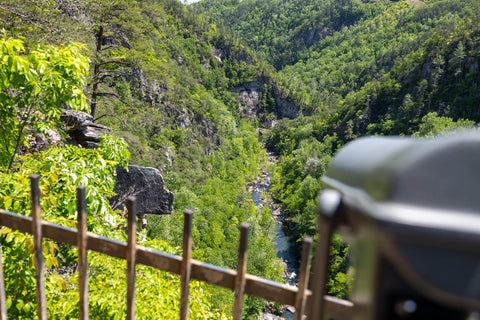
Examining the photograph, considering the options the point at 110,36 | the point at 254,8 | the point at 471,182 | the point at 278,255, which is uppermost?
the point at 254,8

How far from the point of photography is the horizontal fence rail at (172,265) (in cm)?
118

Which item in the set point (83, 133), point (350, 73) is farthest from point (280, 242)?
point (350, 73)

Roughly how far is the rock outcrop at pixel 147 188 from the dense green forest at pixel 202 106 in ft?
6.67

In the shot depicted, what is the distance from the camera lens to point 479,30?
4834 centimetres

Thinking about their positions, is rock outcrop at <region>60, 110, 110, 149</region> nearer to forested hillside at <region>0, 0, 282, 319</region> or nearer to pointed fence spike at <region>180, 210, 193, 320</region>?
forested hillside at <region>0, 0, 282, 319</region>

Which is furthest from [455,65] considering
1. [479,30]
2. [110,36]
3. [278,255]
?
[110,36]

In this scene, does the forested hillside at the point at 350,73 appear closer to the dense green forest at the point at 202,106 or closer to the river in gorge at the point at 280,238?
the dense green forest at the point at 202,106

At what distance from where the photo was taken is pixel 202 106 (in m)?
49.2

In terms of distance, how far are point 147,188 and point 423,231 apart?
12526 mm

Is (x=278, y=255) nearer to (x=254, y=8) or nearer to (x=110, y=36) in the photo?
(x=110, y=36)

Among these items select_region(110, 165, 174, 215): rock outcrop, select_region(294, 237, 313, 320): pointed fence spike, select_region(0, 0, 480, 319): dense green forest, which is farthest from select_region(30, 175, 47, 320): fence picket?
select_region(110, 165, 174, 215): rock outcrop

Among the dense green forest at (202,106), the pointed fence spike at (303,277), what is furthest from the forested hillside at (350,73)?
the pointed fence spike at (303,277)

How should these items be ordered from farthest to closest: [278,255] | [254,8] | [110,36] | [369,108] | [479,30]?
[254,8] → [369,108] → [479,30] → [278,255] → [110,36]

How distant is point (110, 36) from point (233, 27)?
5943 inches
